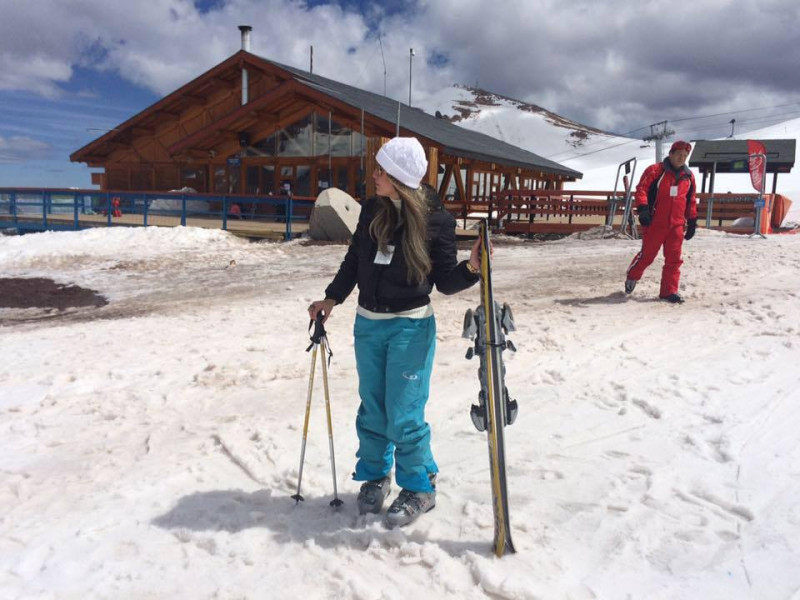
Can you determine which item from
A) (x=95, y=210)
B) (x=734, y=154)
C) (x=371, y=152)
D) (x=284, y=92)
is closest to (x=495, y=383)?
(x=371, y=152)

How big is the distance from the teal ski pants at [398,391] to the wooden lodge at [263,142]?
1423 centimetres

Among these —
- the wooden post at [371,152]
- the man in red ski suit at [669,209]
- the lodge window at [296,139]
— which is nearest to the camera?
the man in red ski suit at [669,209]

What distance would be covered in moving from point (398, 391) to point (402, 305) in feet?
1.33

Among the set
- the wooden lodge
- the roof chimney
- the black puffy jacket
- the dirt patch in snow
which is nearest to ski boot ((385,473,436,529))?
the black puffy jacket

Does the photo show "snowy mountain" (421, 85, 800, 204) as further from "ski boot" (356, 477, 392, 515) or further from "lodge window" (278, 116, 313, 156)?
"ski boot" (356, 477, 392, 515)

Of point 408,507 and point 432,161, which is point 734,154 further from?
point 408,507

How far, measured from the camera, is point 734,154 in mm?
30297

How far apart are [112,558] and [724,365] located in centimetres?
460

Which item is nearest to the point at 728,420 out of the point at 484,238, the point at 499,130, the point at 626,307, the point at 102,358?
the point at 484,238

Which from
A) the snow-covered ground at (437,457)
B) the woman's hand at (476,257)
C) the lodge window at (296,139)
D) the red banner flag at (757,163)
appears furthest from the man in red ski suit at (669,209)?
the lodge window at (296,139)

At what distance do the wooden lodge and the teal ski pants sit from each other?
1423 centimetres

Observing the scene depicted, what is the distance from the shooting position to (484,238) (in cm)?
258

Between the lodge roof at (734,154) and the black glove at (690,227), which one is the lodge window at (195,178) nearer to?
the black glove at (690,227)

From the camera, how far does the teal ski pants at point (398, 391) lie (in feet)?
9.30
